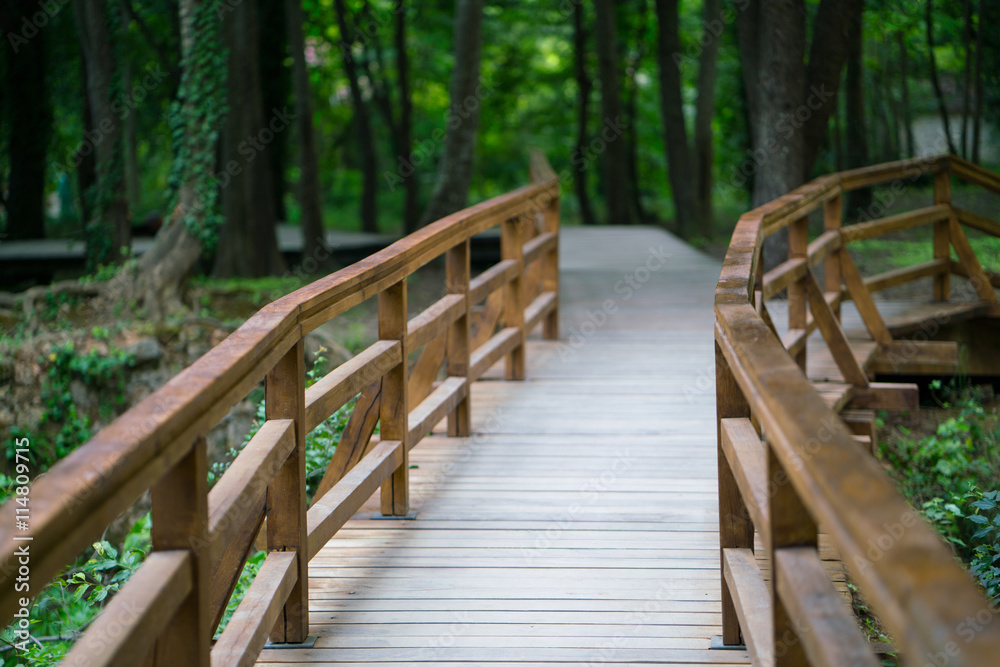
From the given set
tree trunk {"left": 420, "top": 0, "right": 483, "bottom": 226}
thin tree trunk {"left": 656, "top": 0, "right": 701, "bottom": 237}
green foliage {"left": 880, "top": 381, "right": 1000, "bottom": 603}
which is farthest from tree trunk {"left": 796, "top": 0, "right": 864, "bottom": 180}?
thin tree trunk {"left": 656, "top": 0, "right": 701, "bottom": 237}

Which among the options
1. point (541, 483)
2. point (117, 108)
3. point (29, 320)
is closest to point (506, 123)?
point (117, 108)

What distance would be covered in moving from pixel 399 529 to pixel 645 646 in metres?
1.26

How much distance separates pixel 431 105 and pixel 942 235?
19.1 metres

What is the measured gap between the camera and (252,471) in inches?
90.7

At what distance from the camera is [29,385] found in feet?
26.5

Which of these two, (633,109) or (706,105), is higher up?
(633,109)

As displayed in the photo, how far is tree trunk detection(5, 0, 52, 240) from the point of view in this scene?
53.8 ft

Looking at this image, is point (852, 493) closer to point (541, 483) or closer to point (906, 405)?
point (541, 483)

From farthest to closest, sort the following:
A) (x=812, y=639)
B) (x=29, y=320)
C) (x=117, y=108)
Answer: (x=117, y=108) → (x=29, y=320) → (x=812, y=639)

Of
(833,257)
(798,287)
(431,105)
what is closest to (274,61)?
(431,105)

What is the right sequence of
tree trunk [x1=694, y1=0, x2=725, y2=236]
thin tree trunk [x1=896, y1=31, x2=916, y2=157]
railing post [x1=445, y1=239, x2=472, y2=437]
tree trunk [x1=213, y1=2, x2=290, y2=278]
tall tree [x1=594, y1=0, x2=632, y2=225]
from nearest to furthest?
railing post [x1=445, y1=239, x2=472, y2=437]
tree trunk [x1=213, y1=2, x2=290, y2=278]
tree trunk [x1=694, y1=0, x2=725, y2=236]
tall tree [x1=594, y1=0, x2=632, y2=225]
thin tree trunk [x1=896, y1=31, x2=916, y2=157]

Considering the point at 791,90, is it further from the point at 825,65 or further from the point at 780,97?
the point at 825,65

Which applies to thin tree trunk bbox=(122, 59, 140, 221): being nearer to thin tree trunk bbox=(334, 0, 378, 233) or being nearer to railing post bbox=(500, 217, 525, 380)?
thin tree trunk bbox=(334, 0, 378, 233)

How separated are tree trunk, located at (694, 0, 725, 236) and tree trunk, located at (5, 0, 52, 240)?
1117 centimetres
